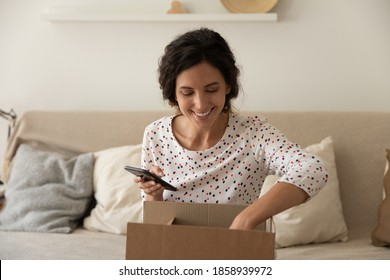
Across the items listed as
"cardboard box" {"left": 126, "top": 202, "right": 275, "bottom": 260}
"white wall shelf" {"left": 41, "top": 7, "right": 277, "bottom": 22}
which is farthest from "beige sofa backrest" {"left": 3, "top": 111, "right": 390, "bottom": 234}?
"cardboard box" {"left": 126, "top": 202, "right": 275, "bottom": 260}

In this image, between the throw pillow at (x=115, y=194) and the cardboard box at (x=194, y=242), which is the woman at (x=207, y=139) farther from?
the throw pillow at (x=115, y=194)

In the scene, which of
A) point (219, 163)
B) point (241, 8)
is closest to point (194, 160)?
point (219, 163)

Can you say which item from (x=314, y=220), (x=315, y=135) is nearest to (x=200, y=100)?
(x=314, y=220)

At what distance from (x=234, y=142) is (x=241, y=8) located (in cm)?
142

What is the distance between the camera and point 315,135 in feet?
8.21

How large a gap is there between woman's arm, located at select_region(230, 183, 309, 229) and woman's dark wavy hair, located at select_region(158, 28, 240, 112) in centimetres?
36

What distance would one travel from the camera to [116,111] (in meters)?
2.69

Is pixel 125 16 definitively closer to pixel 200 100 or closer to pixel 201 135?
pixel 201 135

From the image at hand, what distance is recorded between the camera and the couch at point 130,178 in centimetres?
223

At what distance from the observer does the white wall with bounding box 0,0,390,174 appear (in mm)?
2715

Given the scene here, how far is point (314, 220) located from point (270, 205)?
1232 millimetres

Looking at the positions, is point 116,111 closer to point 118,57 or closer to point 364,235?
point 118,57

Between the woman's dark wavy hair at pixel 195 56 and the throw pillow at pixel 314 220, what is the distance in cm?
94

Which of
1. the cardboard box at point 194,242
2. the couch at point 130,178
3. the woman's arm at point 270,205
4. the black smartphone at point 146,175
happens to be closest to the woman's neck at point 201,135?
the black smartphone at point 146,175
